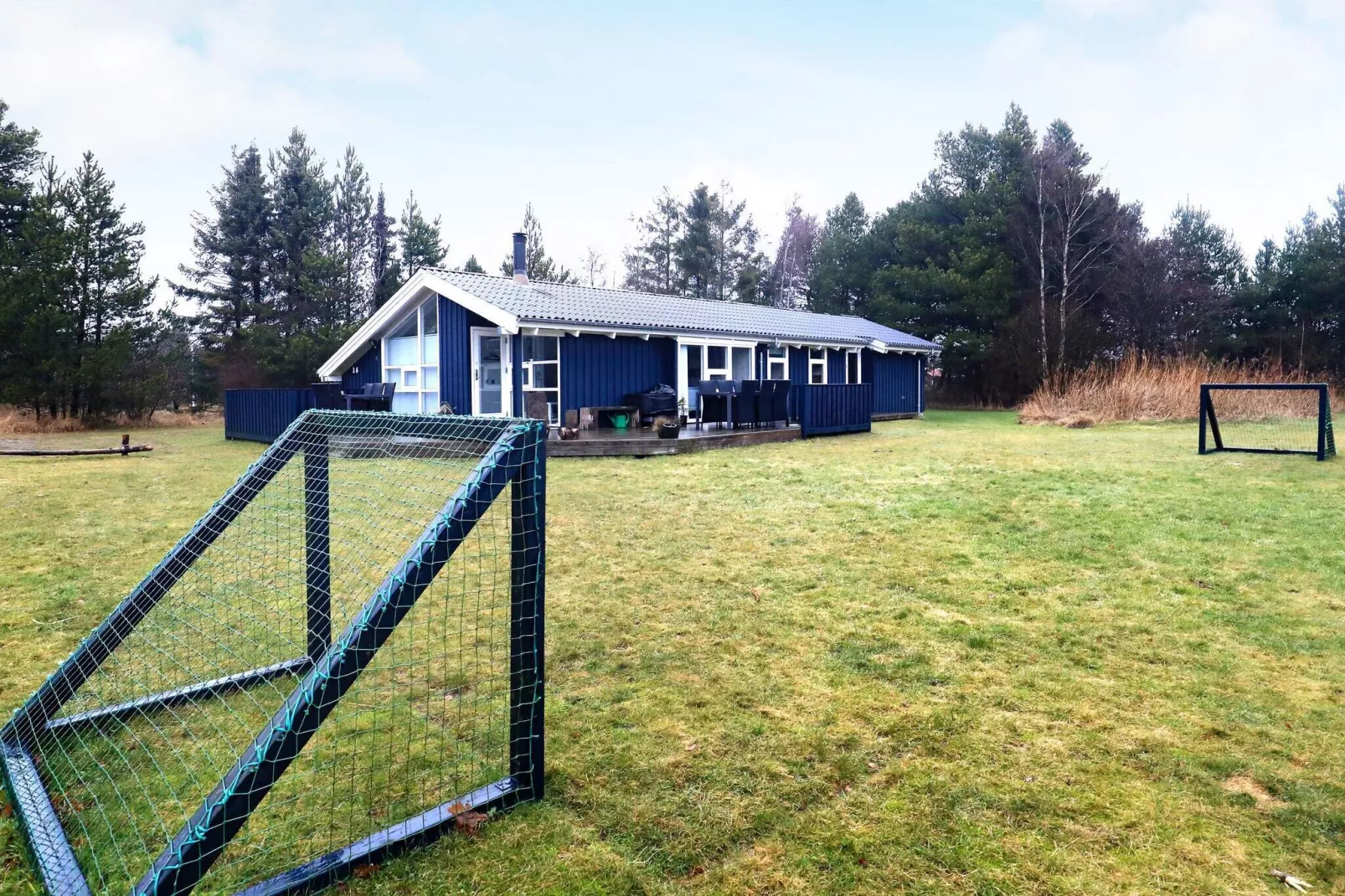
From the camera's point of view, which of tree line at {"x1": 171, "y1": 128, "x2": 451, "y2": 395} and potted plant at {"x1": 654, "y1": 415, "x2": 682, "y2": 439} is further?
tree line at {"x1": 171, "y1": 128, "x2": 451, "y2": 395}

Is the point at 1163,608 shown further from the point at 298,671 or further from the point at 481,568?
the point at 298,671

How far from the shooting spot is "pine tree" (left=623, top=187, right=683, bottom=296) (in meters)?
40.6

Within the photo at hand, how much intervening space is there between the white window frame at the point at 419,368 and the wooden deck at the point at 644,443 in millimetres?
3532

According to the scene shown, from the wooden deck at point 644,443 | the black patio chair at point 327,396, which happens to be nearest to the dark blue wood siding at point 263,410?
the black patio chair at point 327,396

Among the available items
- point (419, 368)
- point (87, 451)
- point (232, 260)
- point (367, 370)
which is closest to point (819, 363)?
point (419, 368)

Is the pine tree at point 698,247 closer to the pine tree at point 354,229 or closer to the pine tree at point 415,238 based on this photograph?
the pine tree at point 415,238

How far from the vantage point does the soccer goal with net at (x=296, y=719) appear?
196 cm

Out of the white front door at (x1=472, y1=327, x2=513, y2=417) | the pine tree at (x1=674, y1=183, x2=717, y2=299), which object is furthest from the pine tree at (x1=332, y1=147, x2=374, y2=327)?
the white front door at (x1=472, y1=327, x2=513, y2=417)

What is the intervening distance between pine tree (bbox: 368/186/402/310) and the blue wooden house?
14.6m

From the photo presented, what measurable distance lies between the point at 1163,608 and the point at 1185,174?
3506 cm

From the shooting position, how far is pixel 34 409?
2091 cm

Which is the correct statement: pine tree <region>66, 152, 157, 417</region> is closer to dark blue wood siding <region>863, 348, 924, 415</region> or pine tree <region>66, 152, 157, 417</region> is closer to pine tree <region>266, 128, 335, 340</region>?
pine tree <region>266, 128, 335, 340</region>

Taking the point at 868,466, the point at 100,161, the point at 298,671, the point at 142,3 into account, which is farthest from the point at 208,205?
the point at 298,671

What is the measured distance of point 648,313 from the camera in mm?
17156
